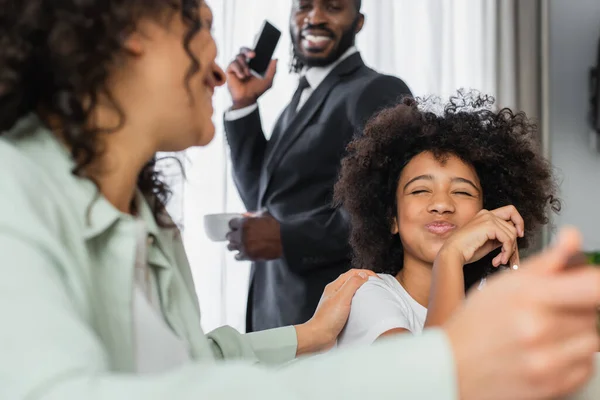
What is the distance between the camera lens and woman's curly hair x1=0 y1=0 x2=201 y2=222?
551 millimetres

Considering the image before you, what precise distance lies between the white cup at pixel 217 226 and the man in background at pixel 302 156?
1.2 inches

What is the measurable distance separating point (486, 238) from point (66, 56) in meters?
0.79

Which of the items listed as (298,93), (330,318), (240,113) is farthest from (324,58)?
(330,318)

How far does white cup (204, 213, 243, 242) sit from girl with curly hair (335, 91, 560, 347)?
1.98 feet

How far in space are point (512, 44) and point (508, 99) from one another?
21 cm

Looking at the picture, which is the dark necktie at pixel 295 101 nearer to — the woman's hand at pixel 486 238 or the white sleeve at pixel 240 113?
the white sleeve at pixel 240 113

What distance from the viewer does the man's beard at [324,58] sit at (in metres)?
2.20

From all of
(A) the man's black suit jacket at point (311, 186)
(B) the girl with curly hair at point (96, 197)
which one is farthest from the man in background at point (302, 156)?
(B) the girl with curly hair at point (96, 197)

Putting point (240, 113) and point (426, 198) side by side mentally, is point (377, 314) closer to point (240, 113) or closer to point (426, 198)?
point (426, 198)

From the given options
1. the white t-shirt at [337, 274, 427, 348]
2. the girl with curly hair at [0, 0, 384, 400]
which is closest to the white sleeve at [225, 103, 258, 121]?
the white t-shirt at [337, 274, 427, 348]

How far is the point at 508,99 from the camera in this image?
2822mm

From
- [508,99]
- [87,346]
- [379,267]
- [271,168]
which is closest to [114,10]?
[87,346]

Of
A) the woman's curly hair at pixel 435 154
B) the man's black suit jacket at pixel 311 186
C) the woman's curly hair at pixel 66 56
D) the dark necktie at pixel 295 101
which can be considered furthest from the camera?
the dark necktie at pixel 295 101

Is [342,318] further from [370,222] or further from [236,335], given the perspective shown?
[370,222]
